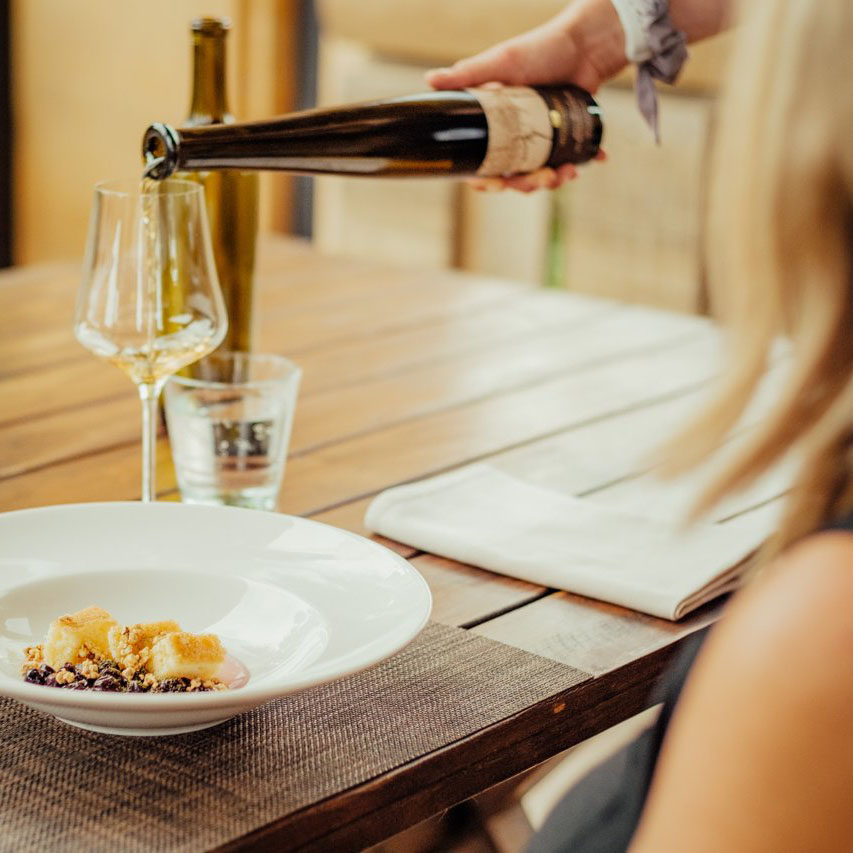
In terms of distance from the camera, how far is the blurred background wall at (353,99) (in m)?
2.94

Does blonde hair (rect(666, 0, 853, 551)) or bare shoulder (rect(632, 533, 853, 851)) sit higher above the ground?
blonde hair (rect(666, 0, 853, 551))

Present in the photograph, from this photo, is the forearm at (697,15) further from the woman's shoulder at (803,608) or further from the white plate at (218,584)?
the woman's shoulder at (803,608)

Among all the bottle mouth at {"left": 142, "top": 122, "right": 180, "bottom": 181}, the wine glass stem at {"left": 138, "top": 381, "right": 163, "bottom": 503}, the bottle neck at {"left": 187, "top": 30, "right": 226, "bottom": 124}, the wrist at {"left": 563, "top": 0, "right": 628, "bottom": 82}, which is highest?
the wrist at {"left": 563, "top": 0, "right": 628, "bottom": 82}

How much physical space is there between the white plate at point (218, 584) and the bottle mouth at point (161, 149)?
0.79ft

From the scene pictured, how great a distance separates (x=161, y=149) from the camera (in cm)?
102

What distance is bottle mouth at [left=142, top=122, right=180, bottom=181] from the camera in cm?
99

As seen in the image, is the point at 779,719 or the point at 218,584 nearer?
the point at 779,719

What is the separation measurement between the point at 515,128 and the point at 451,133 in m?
0.06

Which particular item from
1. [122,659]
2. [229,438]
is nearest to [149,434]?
[229,438]

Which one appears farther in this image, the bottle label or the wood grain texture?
the bottle label

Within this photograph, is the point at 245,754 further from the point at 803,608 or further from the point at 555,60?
the point at 555,60

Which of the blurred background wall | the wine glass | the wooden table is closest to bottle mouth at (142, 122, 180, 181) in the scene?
the wine glass

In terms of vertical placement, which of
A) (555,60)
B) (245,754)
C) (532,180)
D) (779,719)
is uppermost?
(555,60)

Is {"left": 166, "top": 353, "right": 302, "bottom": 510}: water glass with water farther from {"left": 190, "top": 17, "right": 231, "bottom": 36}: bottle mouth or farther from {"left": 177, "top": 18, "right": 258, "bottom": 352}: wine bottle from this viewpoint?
{"left": 190, "top": 17, "right": 231, "bottom": 36}: bottle mouth
